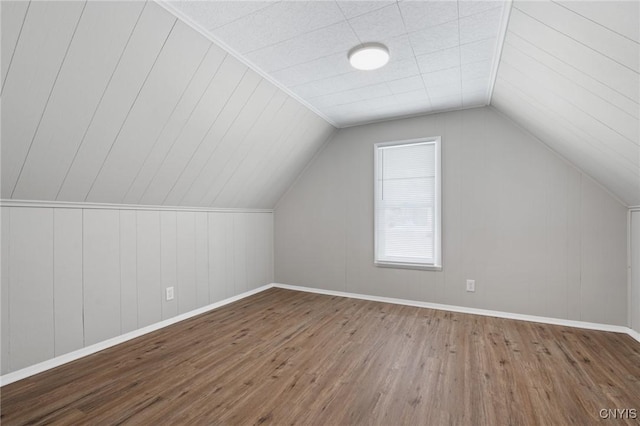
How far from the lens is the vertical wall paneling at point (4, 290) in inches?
76.7

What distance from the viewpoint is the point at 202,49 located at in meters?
2.09

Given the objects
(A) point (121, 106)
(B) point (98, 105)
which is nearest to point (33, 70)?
(B) point (98, 105)

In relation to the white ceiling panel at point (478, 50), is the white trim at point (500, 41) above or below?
below

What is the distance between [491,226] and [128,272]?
12.5ft

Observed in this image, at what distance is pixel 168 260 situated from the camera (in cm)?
312

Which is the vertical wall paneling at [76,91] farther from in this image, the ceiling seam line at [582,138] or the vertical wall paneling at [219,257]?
the ceiling seam line at [582,138]

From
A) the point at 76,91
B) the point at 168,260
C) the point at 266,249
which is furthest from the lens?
the point at 266,249

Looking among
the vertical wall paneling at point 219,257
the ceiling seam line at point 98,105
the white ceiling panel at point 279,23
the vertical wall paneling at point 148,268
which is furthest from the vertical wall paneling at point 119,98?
the vertical wall paneling at point 219,257

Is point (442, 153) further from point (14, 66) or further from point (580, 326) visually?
point (14, 66)

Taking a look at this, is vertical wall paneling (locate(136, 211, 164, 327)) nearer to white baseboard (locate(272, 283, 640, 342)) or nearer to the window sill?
white baseboard (locate(272, 283, 640, 342))

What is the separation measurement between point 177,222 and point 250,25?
2.16m

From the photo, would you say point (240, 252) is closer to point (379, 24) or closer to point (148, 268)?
point (148, 268)

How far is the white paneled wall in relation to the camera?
6.69 feet

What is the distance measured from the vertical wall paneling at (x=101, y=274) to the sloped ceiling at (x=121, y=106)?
8.4 inches
